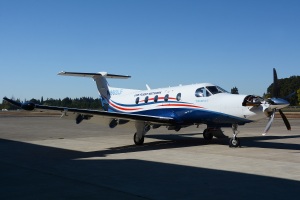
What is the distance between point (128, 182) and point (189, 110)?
8628 millimetres

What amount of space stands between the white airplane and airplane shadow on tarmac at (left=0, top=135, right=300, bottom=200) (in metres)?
4.23

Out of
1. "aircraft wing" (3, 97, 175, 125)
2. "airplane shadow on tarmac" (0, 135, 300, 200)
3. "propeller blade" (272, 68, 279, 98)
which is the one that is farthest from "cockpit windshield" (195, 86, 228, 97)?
"airplane shadow on tarmac" (0, 135, 300, 200)

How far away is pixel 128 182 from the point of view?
26.5ft

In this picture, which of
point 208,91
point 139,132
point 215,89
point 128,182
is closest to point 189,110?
point 208,91

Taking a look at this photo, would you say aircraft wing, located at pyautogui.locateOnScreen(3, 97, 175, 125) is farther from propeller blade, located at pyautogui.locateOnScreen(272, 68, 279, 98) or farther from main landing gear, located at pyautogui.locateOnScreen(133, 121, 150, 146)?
propeller blade, located at pyautogui.locateOnScreen(272, 68, 279, 98)

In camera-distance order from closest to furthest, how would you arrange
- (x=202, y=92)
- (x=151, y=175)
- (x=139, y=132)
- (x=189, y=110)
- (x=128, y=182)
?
1. (x=128, y=182)
2. (x=151, y=175)
3. (x=202, y=92)
4. (x=189, y=110)
5. (x=139, y=132)

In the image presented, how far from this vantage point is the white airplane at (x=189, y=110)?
13977 millimetres

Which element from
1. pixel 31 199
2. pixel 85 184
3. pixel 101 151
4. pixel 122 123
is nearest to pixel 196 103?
pixel 122 123

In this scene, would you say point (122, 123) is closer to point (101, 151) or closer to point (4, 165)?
point (101, 151)

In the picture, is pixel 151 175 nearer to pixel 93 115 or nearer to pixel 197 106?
pixel 93 115

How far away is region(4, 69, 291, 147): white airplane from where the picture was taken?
13977 mm

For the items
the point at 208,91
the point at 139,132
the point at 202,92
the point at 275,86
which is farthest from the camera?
the point at 139,132

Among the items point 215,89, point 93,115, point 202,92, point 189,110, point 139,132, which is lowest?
point 139,132

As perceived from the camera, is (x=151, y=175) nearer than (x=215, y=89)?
Yes
